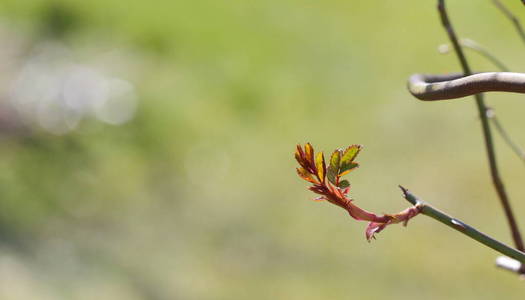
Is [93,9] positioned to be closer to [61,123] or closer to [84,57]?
[84,57]

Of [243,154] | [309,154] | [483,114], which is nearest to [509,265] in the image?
[483,114]

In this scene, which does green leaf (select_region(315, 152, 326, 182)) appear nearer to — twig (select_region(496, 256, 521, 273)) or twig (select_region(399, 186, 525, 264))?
twig (select_region(399, 186, 525, 264))

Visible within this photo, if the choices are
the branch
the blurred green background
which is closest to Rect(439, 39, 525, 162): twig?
the branch

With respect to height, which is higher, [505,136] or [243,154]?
[243,154]

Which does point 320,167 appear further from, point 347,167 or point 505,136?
point 505,136

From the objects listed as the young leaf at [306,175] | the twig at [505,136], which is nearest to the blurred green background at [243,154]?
the twig at [505,136]

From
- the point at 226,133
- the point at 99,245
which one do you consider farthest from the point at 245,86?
the point at 99,245
